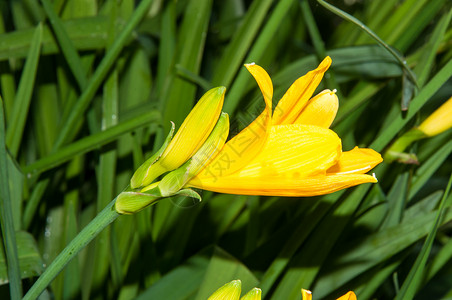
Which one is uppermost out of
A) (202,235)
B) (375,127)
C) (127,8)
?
(127,8)

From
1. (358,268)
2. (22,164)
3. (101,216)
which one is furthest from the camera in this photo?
(22,164)

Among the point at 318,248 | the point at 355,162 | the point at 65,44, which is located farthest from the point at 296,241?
the point at 65,44

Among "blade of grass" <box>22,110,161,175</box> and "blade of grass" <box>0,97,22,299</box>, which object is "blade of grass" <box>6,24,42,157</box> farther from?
"blade of grass" <box>0,97,22,299</box>

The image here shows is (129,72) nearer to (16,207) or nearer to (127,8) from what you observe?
(127,8)

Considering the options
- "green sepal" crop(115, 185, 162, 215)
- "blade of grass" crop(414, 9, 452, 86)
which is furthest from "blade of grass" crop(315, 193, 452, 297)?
"green sepal" crop(115, 185, 162, 215)

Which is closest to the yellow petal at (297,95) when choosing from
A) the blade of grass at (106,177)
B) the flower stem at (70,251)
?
A: the flower stem at (70,251)

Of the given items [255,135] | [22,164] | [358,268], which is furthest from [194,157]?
[22,164]

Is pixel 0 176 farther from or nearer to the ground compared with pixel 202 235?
farther from the ground

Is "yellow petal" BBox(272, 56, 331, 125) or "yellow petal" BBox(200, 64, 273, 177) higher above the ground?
"yellow petal" BBox(272, 56, 331, 125)
